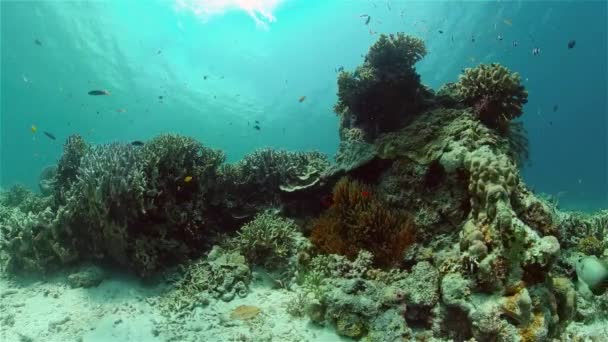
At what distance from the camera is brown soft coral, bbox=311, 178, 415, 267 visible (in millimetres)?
5160

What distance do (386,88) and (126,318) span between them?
6.56 meters

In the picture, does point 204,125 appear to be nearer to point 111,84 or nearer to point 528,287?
point 111,84

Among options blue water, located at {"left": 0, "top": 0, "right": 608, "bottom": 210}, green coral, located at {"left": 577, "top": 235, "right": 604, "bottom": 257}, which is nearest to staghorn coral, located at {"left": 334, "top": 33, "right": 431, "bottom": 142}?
green coral, located at {"left": 577, "top": 235, "right": 604, "bottom": 257}

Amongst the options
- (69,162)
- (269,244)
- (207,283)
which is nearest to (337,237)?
(269,244)

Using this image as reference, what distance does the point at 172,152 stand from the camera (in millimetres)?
6449

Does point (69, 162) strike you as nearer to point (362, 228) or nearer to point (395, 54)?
point (362, 228)

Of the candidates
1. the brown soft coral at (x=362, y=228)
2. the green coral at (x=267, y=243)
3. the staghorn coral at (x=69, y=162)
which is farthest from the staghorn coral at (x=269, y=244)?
the staghorn coral at (x=69, y=162)

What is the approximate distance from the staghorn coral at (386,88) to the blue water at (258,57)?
10531mm

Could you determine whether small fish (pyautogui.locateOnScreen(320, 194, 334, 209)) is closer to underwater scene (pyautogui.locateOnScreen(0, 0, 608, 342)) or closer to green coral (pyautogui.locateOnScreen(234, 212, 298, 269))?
underwater scene (pyautogui.locateOnScreen(0, 0, 608, 342))

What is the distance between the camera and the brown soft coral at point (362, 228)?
5.16 meters

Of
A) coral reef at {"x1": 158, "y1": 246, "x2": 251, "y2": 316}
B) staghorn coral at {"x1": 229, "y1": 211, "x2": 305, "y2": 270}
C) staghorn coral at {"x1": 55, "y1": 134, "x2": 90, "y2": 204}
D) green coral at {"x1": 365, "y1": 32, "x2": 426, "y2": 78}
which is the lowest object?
coral reef at {"x1": 158, "y1": 246, "x2": 251, "y2": 316}

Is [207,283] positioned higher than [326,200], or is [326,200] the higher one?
[326,200]

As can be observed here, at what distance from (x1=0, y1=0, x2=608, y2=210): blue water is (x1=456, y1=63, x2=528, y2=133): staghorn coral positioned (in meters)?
11.2

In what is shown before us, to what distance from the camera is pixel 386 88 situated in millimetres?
7465
